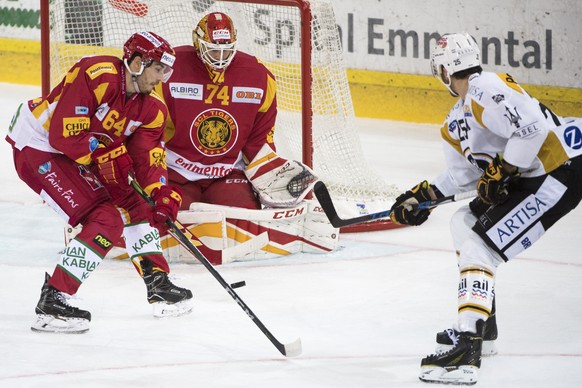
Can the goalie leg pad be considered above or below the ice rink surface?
above

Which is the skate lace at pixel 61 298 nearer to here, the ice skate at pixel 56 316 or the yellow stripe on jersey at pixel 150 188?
the ice skate at pixel 56 316

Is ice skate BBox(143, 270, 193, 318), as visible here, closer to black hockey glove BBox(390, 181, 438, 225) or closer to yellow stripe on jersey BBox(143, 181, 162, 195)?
yellow stripe on jersey BBox(143, 181, 162, 195)

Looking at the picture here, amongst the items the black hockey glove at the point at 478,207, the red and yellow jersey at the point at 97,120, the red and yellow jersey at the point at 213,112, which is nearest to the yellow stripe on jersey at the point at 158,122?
the red and yellow jersey at the point at 97,120

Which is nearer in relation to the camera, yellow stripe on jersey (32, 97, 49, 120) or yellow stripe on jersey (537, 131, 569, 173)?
yellow stripe on jersey (537, 131, 569, 173)

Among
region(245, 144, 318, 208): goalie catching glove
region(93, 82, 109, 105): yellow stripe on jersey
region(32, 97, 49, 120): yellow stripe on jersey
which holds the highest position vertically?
region(93, 82, 109, 105): yellow stripe on jersey

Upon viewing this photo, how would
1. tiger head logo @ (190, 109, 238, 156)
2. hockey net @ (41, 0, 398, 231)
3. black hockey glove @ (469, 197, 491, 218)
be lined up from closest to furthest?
black hockey glove @ (469, 197, 491, 218), tiger head logo @ (190, 109, 238, 156), hockey net @ (41, 0, 398, 231)

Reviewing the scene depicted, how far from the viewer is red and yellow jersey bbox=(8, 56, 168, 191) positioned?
13.4ft

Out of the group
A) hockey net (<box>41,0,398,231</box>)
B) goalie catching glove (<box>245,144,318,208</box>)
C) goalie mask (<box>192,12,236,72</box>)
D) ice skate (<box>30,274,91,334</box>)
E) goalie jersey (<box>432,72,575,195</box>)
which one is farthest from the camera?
hockey net (<box>41,0,398,231</box>)

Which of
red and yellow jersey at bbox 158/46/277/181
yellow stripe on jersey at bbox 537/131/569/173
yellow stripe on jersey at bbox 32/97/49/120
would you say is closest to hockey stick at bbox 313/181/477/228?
yellow stripe on jersey at bbox 537/131/569/173

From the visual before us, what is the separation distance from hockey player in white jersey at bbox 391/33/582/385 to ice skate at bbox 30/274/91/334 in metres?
1.23

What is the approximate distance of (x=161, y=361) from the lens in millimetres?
3770

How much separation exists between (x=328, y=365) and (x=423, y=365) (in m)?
0.32

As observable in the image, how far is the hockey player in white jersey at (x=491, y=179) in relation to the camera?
3527mm

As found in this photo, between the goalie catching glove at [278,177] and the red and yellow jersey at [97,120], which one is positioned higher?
the red and yellow jersey at [97,120]
